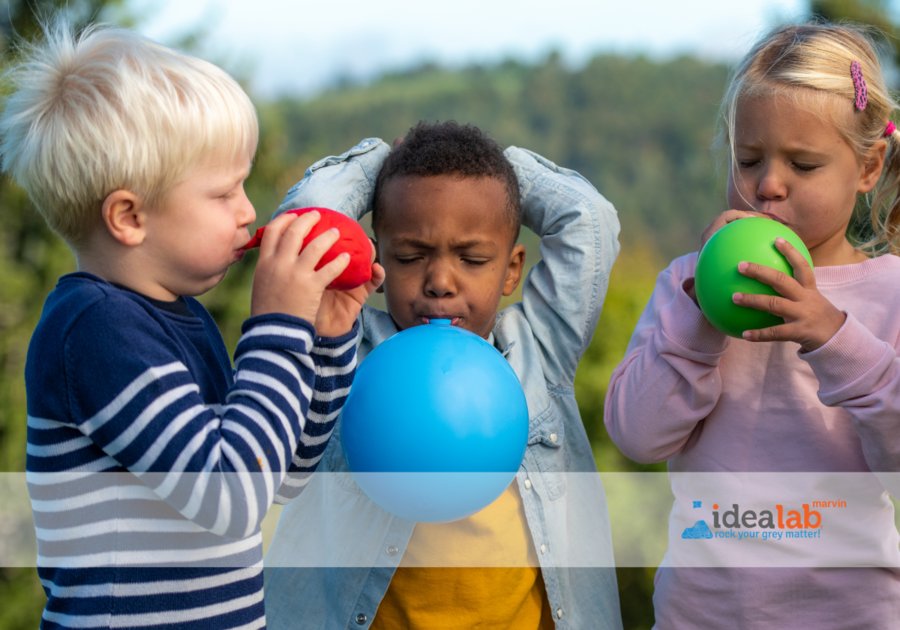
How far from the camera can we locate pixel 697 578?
7.92ft

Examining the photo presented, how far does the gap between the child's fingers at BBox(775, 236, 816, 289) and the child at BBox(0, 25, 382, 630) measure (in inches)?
46.1

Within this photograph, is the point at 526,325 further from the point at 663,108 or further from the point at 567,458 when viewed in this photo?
the point at 663,108

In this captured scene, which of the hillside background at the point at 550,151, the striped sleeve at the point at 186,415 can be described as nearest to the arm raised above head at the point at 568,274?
the striped sleeve at the point at 186,415

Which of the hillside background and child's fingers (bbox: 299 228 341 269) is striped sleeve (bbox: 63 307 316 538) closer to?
child's fingers (bbox: 299 228 341 269)

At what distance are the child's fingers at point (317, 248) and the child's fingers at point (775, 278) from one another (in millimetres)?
1082

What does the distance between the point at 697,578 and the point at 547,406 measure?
2.41 ft

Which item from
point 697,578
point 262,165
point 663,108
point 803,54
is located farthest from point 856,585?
point 663,108

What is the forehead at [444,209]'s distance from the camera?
263 cm

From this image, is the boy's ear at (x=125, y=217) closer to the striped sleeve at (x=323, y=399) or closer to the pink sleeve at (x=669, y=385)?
the striped sleeve at (x=323, y=399)

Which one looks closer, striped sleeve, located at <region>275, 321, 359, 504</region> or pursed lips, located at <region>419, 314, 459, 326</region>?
striped sleeve, located at <region>275, 321, 359, 504</region>

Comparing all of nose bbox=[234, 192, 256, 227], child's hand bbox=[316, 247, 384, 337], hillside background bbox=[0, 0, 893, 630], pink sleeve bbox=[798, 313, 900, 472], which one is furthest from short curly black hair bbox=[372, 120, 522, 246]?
hillside background bbox=[0, 0, 893, 630]

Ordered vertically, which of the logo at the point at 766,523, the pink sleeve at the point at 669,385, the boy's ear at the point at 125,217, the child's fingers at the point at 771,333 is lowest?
the logo at the point at 766,523

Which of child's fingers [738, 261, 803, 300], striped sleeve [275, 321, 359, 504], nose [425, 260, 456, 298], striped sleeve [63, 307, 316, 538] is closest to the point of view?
striped sleeve [63, 307, 316, 538]

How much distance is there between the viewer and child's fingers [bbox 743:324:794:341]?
2111mm
